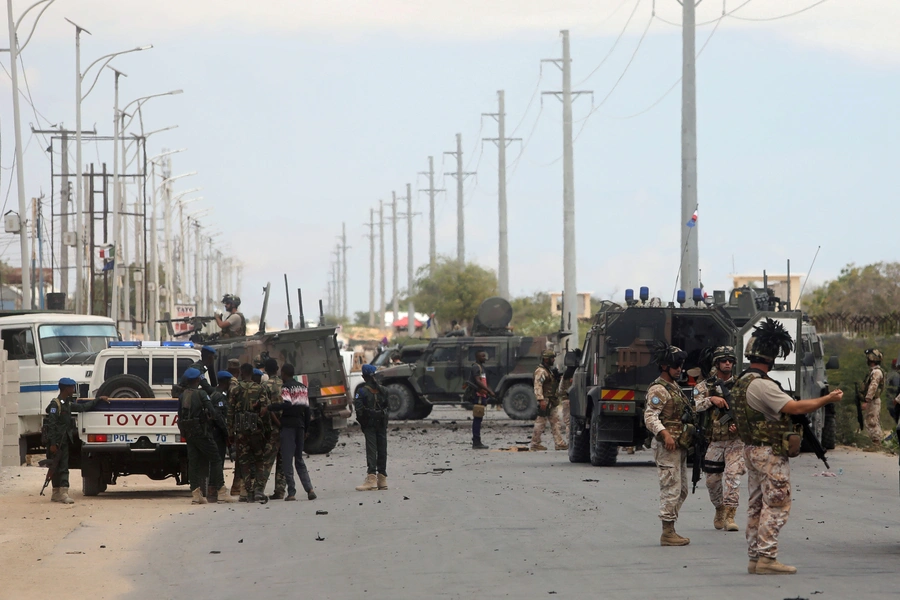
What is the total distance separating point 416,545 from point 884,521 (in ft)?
15.6

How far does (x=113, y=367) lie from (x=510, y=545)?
10.6 metres

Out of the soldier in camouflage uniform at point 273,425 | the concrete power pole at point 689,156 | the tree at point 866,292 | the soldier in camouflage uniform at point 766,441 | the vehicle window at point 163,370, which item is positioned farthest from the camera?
the tree at point 866,292

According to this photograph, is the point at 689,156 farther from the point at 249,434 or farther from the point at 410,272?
the point at 410,272

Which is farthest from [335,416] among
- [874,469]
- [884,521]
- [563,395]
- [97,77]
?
[97,77]

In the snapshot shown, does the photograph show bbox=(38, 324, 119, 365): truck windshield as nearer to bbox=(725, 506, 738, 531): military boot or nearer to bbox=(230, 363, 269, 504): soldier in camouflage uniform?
bbox=(230, 363, 269, 504): soldier in camouflage uniform

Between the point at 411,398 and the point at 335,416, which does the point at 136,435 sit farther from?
the point at 411,398

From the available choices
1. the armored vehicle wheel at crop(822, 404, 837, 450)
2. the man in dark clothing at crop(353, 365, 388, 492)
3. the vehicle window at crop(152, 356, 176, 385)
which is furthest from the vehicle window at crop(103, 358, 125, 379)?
the armored vehicle wheel at crop(822, 404, 837, 450)

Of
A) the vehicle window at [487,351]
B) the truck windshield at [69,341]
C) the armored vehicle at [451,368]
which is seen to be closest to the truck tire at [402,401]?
the armored vehicle at [451,368]

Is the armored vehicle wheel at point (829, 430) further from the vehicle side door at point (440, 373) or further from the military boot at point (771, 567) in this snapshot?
the military boot at point (771, 567)

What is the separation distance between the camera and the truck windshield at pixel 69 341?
24.7 meters

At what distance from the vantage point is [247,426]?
16250mm

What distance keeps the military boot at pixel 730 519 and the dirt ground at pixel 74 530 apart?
5.30m

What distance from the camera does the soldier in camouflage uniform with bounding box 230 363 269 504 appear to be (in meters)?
16.3

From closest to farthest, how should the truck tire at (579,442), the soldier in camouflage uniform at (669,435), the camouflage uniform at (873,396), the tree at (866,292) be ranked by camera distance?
the soldier in camouflage uniform at (669,435), the camouflage uniform at (873,396), the truck tire at (579,442), the tree at (866,292)
